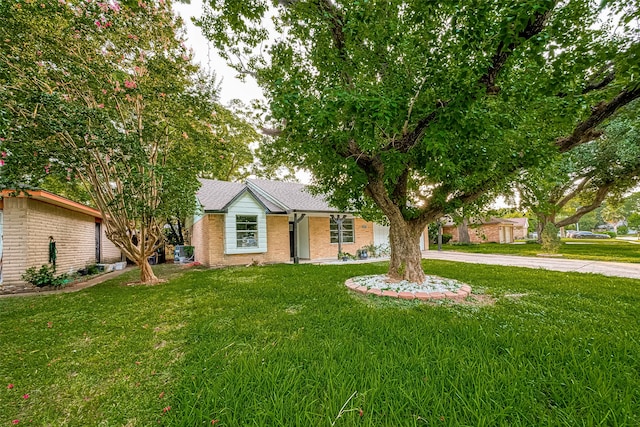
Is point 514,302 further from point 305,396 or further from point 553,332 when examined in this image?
point 305,396

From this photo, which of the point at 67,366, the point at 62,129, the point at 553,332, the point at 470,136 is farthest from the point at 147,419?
the point at 62,129

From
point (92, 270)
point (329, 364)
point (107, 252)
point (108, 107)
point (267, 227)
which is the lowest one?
point (92, 270)

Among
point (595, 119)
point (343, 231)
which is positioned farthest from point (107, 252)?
point (595, 119)

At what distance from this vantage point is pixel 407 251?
5.91 meters

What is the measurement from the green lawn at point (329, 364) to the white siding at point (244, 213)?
6155 millimetres

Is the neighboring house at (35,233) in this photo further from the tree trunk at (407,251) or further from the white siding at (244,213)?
the tree trunk at (407,251)

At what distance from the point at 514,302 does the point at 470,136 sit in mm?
3157

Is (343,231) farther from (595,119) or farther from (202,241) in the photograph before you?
(595,119)

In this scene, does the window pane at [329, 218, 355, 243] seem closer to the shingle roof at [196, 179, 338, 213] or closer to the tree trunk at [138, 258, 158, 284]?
the shingle roof at [196, 179, 338, 213]

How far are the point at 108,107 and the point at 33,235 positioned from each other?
4.59 metres

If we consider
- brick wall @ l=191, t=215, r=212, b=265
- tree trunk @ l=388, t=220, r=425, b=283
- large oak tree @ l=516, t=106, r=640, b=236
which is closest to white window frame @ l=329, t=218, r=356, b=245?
brick wall @ l=191, t=215, r=212, b=265

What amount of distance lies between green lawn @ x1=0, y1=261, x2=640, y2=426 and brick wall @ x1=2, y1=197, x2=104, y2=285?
3759mm

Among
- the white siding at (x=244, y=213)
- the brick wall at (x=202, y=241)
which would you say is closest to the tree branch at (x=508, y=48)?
the white siding at (x=244, y=213)

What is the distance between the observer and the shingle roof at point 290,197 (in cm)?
1209
